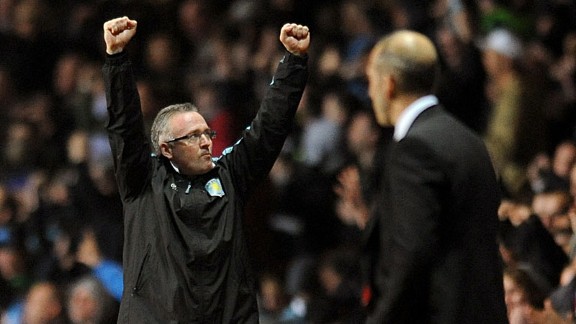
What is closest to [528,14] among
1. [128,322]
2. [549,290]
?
[549,290]

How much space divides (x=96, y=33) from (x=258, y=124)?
716 centimetres

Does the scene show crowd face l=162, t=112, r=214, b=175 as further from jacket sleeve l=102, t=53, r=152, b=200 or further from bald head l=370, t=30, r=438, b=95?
bald head l=370, t=30, r=438, b=95

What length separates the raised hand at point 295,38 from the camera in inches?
199

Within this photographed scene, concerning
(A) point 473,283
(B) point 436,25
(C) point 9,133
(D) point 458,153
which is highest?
(D) point 458,153

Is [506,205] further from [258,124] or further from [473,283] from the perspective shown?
[473,283]

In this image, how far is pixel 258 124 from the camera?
506 centimetres

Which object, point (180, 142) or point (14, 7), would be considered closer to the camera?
point (180, 142)

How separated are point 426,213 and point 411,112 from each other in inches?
15.0

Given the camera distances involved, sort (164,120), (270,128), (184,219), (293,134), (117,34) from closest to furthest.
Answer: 1. (117,34)
2. (184,219)
3. (270,128)
4. (164,120)
5. (293,134)

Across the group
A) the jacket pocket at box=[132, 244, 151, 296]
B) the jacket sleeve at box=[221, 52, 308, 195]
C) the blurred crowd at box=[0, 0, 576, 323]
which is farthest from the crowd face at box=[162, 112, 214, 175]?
the blurred crowd at box=[0, 0, 576, 323]

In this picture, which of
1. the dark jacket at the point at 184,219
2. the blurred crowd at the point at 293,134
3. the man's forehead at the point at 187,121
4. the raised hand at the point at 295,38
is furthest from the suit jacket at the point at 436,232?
the blurred crowd at the point at 293,134

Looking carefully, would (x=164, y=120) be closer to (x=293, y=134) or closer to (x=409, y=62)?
(x=409, y=62)

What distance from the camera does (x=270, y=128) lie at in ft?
16.5

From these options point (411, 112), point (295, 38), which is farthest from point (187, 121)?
point (411, 112)
